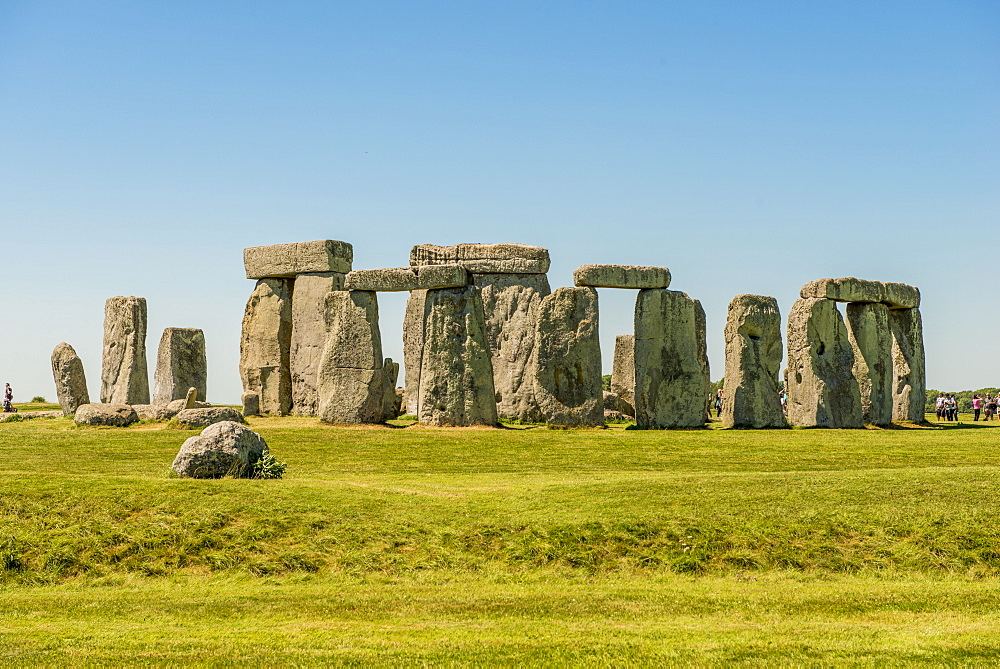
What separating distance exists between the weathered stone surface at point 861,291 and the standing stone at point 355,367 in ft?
32.2

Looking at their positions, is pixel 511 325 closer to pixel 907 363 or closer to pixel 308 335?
pixel 308 335

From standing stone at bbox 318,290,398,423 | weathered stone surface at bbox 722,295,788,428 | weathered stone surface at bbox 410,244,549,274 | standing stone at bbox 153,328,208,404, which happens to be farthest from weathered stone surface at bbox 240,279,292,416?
weathered stone surface at bbox 722,295,788,428

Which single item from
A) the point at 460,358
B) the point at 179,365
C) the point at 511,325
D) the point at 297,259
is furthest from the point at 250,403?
the point at 460,358

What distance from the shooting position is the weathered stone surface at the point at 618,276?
84.3 ft

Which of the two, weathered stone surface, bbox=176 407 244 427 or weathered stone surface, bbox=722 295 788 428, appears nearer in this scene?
weathered stone surface, bbox=176 407 244 427

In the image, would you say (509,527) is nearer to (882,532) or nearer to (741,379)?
(882,532)

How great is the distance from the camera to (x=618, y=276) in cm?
2573

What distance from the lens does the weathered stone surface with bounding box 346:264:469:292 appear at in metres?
23.9

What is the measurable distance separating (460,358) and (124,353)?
11729 millimetres

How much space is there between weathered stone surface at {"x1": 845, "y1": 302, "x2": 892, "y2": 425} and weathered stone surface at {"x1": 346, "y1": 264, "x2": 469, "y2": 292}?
9760mm

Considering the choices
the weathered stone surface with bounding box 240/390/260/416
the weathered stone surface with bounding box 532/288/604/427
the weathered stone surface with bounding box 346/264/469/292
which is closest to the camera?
the weathered stone surface with bounding box 346/264/469/292

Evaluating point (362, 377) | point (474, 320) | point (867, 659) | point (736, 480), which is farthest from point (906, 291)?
point (867, 659)

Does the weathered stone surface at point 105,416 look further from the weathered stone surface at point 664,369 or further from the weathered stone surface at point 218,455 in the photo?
the weathered stone surface at point 218,455

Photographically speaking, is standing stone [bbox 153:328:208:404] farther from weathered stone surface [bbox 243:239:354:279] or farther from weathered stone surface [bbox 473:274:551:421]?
weathered stone surface [bbox 473:274:551:421]
